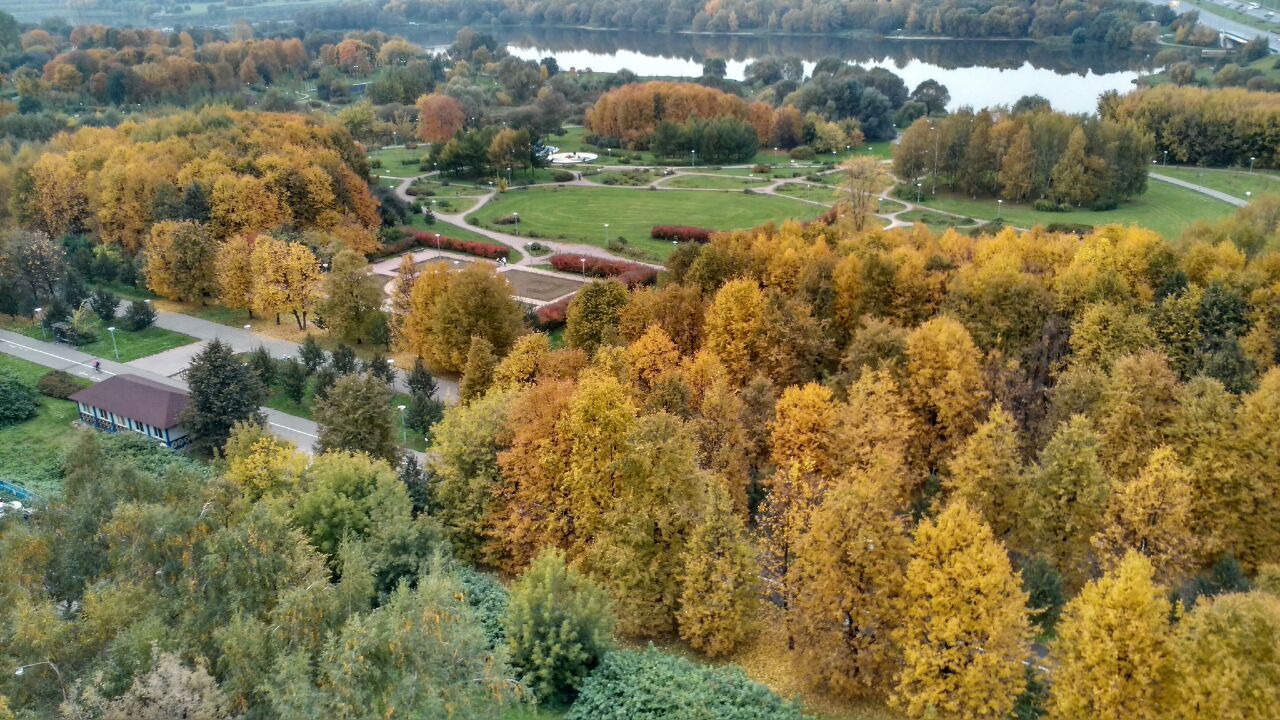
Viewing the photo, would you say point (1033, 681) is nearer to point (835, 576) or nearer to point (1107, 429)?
point (835, 576)

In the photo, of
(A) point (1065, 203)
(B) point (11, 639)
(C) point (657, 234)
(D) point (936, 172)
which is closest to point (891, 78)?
(D) point (936, 172)

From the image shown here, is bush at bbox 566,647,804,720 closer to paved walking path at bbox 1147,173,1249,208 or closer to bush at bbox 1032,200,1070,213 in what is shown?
bush at bbox 1032,200,1070,213

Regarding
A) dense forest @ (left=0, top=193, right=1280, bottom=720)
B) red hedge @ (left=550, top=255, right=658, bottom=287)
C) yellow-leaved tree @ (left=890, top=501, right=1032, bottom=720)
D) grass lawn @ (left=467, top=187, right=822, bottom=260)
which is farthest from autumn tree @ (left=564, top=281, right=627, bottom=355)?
yellow-leaved tree @ (left=890, top=501, right=1032, bottom=720)

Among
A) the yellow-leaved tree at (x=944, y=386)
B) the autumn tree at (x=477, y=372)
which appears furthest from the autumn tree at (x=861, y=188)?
the autumn tree at (x=477, y=372)

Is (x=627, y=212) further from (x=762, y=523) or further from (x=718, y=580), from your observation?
(x=718, y=580)

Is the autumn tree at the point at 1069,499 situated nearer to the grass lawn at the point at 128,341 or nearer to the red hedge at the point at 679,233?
the red hedge at the point at 679,233
